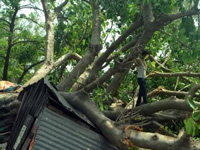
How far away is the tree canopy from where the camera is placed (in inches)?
183

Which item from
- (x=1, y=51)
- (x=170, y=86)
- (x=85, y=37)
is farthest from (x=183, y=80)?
(x=1, y=51)

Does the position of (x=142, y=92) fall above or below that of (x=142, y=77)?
below

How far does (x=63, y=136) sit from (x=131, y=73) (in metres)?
4.16

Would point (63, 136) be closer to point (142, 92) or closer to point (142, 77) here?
point (142, 92)

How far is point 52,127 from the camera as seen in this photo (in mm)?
4816

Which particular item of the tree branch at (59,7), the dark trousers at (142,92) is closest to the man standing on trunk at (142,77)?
the dark trousers at (142,92)

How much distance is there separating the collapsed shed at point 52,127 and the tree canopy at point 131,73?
0.95 ft

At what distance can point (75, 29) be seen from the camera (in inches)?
390

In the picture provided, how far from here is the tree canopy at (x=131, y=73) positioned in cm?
464

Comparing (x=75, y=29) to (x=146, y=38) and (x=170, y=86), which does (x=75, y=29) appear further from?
(x=146, y=38)

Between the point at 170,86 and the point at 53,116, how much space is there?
4.19 metres

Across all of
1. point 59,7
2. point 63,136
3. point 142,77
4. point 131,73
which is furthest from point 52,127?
point 59,7

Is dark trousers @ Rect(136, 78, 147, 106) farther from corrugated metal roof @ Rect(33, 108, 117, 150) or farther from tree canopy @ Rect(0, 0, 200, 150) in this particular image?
corrugated metal roof @ Rect(33, 108, 117, 150)

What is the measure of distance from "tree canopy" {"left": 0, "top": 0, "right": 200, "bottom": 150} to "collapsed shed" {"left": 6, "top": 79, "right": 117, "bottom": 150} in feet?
0.95
